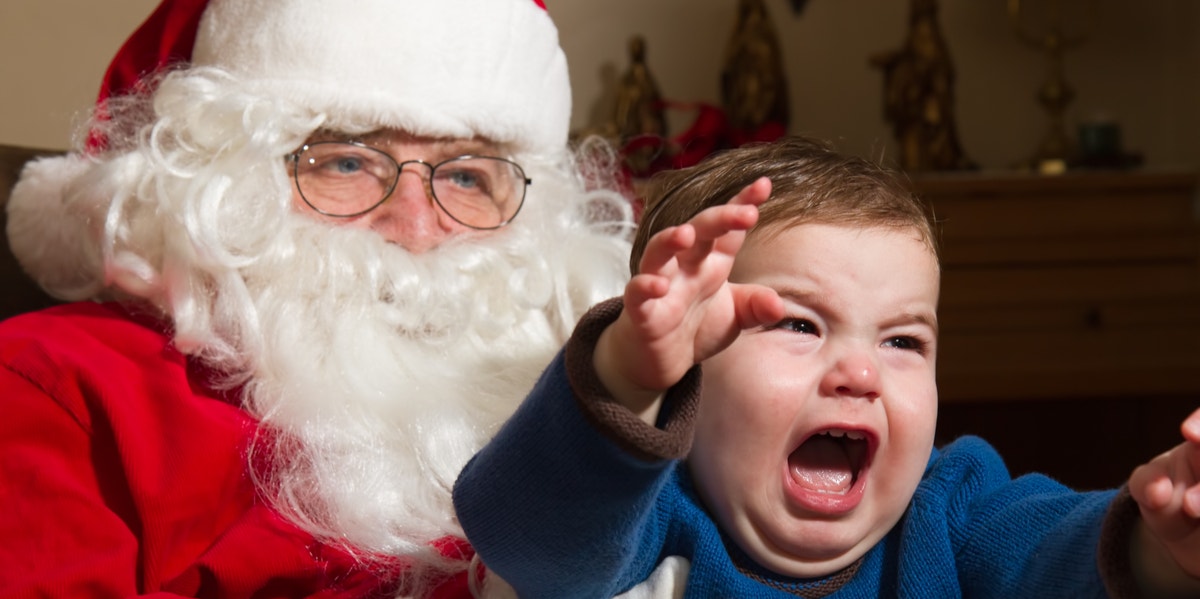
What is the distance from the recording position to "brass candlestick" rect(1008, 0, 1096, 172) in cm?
338

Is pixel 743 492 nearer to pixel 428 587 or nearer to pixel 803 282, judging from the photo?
pixel 803 282

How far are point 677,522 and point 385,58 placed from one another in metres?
0.72

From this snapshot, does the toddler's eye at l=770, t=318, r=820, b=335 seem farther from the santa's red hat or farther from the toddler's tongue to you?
the santa's red hat

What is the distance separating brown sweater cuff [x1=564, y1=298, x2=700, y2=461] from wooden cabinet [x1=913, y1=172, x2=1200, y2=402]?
2457 millimetres

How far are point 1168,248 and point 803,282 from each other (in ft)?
8.45

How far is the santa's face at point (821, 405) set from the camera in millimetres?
858

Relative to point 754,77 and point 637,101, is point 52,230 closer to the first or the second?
point 637,101

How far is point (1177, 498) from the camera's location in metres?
0.68

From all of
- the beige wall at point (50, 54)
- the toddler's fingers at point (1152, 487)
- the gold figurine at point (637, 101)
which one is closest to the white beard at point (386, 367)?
the toddler's fingers at point (1152, 487)

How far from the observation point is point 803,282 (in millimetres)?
879

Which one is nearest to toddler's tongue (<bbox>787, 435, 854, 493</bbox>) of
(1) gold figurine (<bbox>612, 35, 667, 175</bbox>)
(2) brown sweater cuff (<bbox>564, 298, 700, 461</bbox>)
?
(2) brown sweater cuff (<bbox>564, 298, 700, 461</bbox>)

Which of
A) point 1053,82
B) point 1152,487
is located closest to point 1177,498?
point 1152,487

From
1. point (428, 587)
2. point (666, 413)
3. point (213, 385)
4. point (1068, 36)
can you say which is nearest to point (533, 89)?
point (213, 385)

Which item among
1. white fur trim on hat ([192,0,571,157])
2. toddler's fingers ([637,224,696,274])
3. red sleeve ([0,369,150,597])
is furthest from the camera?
white fur trim on hat ([192,0,571,157])
